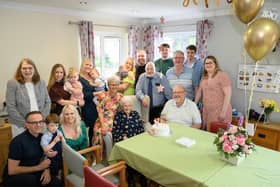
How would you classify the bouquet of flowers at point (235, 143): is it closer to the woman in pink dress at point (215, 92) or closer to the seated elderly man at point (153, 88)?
the woman in pink dress at point (215, 92)

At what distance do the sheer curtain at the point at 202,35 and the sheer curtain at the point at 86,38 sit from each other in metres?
2.04

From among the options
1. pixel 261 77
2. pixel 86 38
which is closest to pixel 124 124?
pixel 86 38

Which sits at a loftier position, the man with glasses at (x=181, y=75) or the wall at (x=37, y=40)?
the wall at (x=37, y=40)

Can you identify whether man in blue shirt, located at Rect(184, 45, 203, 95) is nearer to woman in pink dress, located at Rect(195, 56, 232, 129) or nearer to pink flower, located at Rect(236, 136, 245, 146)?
woman in pink dress, located at Rect(195, 56, 232, 129)

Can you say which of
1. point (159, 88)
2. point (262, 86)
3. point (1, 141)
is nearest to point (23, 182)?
point (1, 141)

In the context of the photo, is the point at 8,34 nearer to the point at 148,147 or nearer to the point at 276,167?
the point at 148,147

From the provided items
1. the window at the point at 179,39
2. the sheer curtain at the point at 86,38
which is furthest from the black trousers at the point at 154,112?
the window at the point at 179,39

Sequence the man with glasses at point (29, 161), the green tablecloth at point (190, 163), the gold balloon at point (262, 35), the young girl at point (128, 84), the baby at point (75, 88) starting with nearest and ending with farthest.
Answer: the green tablecloth at point (190, 163) → the gold balloon at point (262, 35) → the man with glasses at point (29, 161) → the baby at point (75, 88) → the young girl at point (128, 84)

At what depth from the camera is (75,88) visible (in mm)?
3174

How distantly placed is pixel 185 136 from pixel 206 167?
2.10 feet

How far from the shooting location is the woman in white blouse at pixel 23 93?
2564 millimetres

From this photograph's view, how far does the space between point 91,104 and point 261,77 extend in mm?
2737

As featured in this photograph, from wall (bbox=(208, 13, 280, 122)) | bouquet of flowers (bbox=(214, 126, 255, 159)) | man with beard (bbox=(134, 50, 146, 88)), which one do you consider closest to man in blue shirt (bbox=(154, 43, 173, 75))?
man with beard (bbox=(134, 50, 146, 88))

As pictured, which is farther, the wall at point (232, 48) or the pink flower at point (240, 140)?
the wall at point (232, 48)
